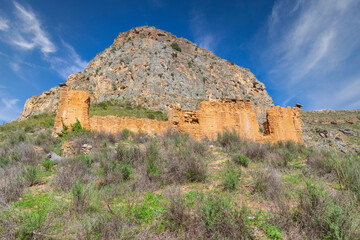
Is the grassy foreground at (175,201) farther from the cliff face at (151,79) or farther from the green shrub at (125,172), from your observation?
the cliff face at (151,79)

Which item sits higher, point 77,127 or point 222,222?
point 77,127

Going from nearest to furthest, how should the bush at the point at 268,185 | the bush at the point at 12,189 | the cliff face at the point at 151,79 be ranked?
the bush at the point at 12,189 → the bush at the point at 268,185 → the cliff face at the point at 151,79

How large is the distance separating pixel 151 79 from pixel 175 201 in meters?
32.4

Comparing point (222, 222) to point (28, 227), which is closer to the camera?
point (28, 227)

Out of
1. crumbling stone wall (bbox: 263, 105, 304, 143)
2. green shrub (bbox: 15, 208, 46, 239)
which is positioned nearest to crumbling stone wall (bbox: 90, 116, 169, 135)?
crumbling stone wall (bbox: 263, 105, 304, 143)

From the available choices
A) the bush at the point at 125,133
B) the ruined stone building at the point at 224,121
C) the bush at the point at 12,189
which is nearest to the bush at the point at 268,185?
the bush at the point at 12,189

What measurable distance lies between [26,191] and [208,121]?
33.3 ft

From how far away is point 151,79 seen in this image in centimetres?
3350

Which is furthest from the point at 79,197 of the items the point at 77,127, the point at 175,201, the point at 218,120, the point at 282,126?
the point at 282,126

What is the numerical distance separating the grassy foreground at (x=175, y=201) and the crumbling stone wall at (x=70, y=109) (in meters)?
4.86

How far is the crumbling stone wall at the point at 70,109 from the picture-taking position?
11.1 meters

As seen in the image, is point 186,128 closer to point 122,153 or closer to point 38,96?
point 122,153

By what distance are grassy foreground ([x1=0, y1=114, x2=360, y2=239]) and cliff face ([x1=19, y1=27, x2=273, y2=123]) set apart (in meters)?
24.9

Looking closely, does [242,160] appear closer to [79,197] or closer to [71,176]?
[79,197]
